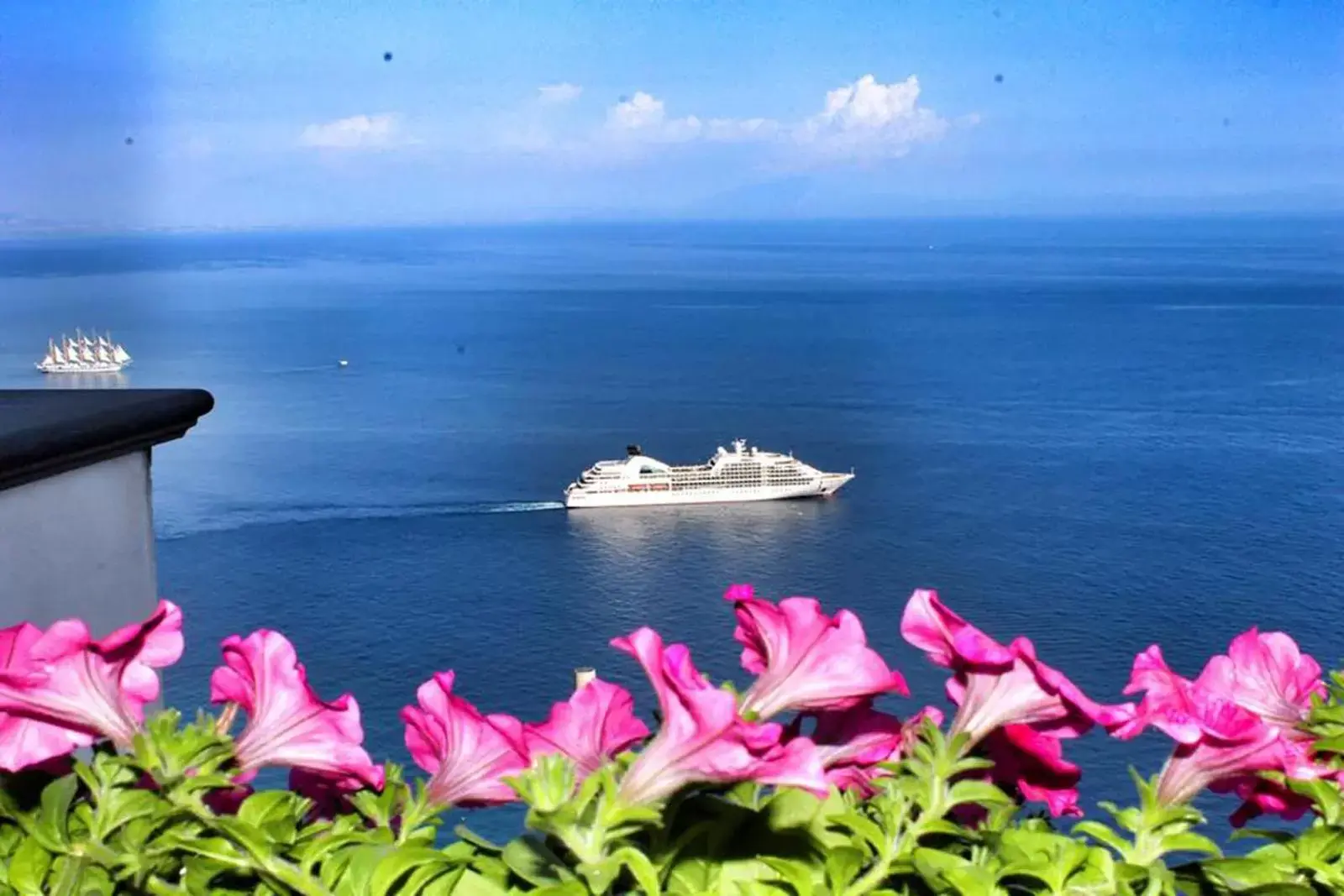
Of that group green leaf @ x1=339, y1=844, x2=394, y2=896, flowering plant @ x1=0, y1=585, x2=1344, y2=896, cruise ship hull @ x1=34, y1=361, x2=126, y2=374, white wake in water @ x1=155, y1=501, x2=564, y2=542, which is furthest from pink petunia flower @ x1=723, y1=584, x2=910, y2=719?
cruise ship hull @ x1=34, y1=361, x2=126, y2=374

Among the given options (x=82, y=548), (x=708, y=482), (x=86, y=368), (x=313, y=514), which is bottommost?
(x=313, y=514)

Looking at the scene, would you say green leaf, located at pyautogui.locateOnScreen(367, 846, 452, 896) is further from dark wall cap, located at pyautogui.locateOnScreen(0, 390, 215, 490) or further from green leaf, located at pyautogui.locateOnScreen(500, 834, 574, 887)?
dark wall cap, located at pyautogui.locateOnScreen(0, 390, 215, 490)

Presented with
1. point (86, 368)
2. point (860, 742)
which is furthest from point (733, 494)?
point (860, 742)

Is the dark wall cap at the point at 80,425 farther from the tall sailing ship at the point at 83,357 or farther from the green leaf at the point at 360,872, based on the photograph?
the tall sailing ship at the point at 83,357

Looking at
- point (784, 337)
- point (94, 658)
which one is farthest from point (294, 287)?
point (94, 658)

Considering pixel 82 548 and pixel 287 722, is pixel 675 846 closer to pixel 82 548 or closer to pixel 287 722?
pixel 287 722
